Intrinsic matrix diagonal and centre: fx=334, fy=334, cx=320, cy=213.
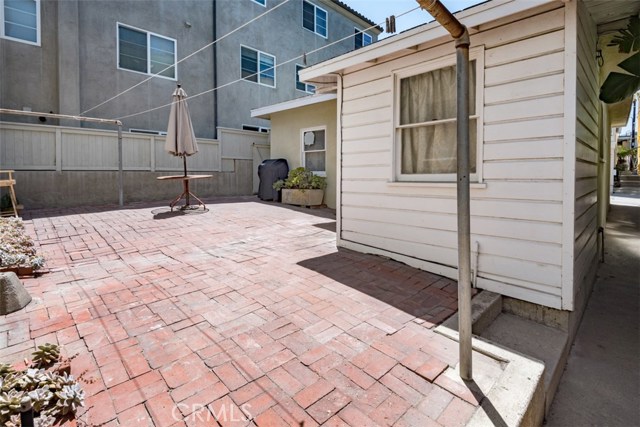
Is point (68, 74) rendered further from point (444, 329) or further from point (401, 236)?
point (444, 329)

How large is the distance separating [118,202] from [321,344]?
8.45 metres

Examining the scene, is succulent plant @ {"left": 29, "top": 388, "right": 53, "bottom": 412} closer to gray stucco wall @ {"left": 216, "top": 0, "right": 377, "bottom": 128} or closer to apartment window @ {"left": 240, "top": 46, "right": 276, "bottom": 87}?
gray stucco wall @ {"left": 216, "top": 0, "right": 377, "bottom": 128}

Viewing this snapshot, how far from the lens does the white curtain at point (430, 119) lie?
3523mm

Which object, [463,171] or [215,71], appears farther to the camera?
[215,71]

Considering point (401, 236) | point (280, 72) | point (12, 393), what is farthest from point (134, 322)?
point (280, 72)

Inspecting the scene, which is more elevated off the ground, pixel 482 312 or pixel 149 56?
pixel 149 56

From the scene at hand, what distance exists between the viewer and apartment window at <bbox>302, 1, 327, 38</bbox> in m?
14.7

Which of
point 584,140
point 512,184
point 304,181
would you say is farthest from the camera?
point 304,181

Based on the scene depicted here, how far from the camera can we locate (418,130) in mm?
3830

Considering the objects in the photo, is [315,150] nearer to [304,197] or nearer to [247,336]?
[304,197]

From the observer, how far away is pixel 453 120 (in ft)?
11.3

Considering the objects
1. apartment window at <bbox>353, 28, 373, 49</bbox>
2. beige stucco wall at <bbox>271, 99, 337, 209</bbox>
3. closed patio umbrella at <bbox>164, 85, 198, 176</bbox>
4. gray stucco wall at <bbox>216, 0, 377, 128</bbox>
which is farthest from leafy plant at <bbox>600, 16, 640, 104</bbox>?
apartment window at <bbox>353, 28, 373, 49</bbox>

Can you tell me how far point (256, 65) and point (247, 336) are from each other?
13.0m

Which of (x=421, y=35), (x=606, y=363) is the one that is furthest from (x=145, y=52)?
(x=606, y=363)
